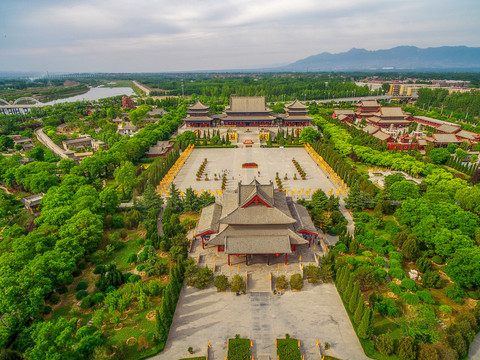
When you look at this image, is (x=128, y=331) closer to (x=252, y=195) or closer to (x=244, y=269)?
(x=244, y=269)

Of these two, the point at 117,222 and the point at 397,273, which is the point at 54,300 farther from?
the point at 397,273

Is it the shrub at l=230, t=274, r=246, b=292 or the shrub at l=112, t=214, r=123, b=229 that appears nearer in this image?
the shrub at l=230, t=274, r=246, b=292

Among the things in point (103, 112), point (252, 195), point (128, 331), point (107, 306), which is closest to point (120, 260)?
point (107, 306)

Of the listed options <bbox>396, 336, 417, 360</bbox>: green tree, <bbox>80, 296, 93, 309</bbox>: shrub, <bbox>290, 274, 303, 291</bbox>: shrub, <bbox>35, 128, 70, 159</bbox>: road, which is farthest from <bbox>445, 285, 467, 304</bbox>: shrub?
<bbox>35, 128, 70, 159</bbox>: road

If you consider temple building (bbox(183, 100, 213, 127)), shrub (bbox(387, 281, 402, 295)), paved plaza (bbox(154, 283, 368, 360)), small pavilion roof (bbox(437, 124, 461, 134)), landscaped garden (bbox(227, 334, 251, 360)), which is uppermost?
temple building (bbox(183, 100, 213, 127))

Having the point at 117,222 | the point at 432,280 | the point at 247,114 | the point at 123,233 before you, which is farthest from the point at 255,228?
the point at 247,114

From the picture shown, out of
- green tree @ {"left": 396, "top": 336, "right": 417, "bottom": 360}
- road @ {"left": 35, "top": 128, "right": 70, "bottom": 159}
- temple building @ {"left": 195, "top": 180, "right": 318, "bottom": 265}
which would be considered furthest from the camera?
road @ {"left": 35, "top": 128, "right": 70, "bottom": 159}

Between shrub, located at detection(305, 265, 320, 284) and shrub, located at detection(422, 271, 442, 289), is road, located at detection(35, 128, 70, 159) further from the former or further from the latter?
shrub, located at detection(422, 271, 442, 289)
